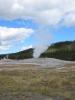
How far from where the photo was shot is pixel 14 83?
63219 mm

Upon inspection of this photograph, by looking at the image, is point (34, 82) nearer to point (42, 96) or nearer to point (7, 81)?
point (7, 81)

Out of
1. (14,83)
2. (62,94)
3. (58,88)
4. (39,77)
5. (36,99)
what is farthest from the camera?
(39,77)

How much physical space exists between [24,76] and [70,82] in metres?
13.1

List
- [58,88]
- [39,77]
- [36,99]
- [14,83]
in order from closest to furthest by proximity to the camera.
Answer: [36,99] < [58,88] < [14,83] < [39,77]

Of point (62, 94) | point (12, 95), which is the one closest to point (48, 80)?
point (62, 94)

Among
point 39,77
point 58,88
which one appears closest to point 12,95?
point 58,88

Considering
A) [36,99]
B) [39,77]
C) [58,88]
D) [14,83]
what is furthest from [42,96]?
[39,77]

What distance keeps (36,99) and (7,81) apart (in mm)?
20511

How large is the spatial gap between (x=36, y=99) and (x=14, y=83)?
19169mm

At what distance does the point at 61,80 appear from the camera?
2589 inches

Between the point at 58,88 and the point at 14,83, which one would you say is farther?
the point at 14,83

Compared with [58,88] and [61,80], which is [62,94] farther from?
[61,80]

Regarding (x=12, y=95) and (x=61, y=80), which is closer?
(x=12, y=95)

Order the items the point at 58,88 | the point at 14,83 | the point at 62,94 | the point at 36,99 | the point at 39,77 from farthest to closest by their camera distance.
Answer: the point at 39,77 → the point at 14,83 → the point at 58,88 → the point at 62,94 → the point at 36,99
